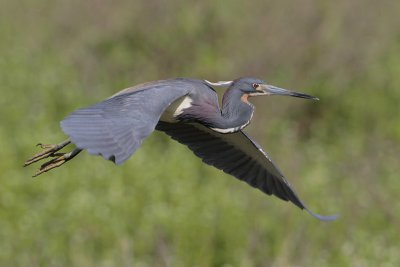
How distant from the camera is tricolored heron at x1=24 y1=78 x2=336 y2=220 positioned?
604 centimetres

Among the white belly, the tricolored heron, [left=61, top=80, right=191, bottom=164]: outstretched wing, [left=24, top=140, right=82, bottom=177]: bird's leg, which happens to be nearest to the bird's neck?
the tricolored heron

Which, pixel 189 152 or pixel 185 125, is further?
pixel 189 152

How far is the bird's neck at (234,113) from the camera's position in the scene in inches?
280

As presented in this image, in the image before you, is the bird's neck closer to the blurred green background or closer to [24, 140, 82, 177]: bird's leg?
[24, 140, 82, 177]: bird's leg

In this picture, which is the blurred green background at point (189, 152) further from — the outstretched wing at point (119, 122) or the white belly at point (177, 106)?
the outstretched wing at point (119, 122)

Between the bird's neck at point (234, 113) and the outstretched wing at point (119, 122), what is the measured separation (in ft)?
1.65

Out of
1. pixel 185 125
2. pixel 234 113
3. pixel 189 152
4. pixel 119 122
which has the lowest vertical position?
pixel 189 152

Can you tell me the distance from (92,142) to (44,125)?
7.43 meters

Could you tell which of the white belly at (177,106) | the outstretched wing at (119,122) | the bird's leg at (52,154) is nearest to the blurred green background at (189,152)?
the bird's leg at (52,154)

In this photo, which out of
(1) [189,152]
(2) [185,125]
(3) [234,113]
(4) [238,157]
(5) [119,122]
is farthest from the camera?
(1) [189,152]

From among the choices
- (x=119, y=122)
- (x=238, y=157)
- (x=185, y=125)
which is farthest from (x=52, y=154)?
(x=238, y=157)

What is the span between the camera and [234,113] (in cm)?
718

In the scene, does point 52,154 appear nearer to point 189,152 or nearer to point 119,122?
point 119,122

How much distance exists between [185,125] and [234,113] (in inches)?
25.0
